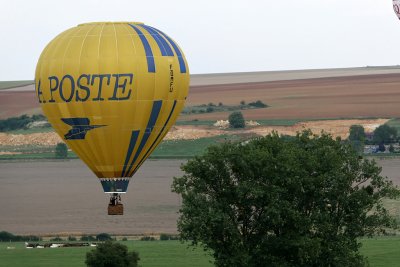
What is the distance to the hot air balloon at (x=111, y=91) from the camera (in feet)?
212

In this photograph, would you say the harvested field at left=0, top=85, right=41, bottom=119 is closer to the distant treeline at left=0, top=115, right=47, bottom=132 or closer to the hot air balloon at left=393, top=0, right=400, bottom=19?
the distant treeline at left=0, top=115, right=47, bottom=132

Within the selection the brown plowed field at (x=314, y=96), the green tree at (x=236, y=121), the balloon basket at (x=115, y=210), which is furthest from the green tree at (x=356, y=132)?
the balloon basket at (x=115, y=210)

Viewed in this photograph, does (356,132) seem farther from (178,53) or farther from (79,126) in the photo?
(79,126)

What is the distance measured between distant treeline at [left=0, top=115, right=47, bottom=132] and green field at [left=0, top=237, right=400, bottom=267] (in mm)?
78399

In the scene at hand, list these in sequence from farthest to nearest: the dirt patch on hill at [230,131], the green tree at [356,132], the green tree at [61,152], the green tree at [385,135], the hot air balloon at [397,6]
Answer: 1. the dirt patch on hill at [230,131]
2. the green tree at [61,152]
3. the green tree at [356,132]
4. the green tree at [385,135]
5. the hot air balloon at [397,6]

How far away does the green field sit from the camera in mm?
83625

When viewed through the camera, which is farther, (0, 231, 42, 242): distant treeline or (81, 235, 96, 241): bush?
(0, 231, 42, 242): distant treeline

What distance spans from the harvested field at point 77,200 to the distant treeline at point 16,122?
80.0 ft

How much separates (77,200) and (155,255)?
37.3 m

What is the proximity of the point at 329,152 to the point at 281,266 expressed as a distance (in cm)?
572

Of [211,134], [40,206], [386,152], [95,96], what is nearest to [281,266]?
[95,96]

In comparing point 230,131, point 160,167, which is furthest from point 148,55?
point 230,131

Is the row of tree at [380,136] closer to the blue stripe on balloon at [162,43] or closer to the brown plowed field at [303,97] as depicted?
the brown plowed field at [303,97]

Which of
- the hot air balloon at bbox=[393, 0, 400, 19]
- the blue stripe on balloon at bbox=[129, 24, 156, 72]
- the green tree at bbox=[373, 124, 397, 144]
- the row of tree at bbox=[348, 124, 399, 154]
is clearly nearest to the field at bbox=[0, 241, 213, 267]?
the hot air balloon at bbox=[393, 0, 400, 19]
